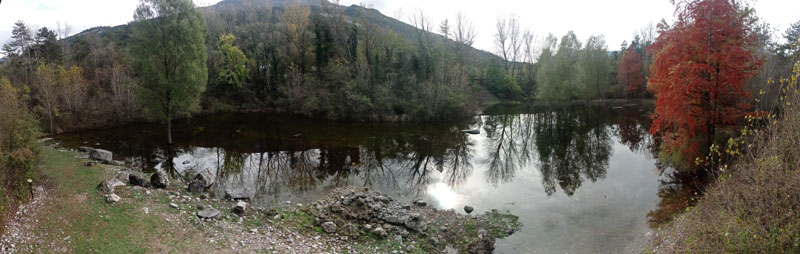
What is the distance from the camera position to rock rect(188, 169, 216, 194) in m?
14.2

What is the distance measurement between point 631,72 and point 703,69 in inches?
2385

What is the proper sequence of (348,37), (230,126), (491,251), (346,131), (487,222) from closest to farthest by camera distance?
(491,251) → (487,222) → (346,131) → (230,126) → (348,37)

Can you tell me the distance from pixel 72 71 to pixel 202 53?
20542mm

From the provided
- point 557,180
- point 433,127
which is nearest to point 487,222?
point 557,180

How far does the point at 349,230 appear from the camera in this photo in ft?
36.0

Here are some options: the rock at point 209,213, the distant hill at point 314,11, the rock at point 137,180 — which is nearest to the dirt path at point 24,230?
the rock at point 137,180

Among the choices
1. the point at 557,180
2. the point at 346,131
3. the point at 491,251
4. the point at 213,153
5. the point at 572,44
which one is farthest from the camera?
the point at 572,44

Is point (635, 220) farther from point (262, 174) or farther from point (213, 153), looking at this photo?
point (213, 153)

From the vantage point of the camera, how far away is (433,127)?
3625cm

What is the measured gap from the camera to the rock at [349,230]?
35.5 feet

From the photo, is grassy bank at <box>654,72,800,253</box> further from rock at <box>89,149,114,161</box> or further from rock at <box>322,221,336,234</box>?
rock at <box>89,149,114,161</box>

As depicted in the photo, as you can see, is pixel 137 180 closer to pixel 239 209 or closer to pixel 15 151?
pixel 15 151

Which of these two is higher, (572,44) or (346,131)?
(572,44)

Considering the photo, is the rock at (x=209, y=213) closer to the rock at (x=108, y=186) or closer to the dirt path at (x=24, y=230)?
the rock at (x=108, y=186)
